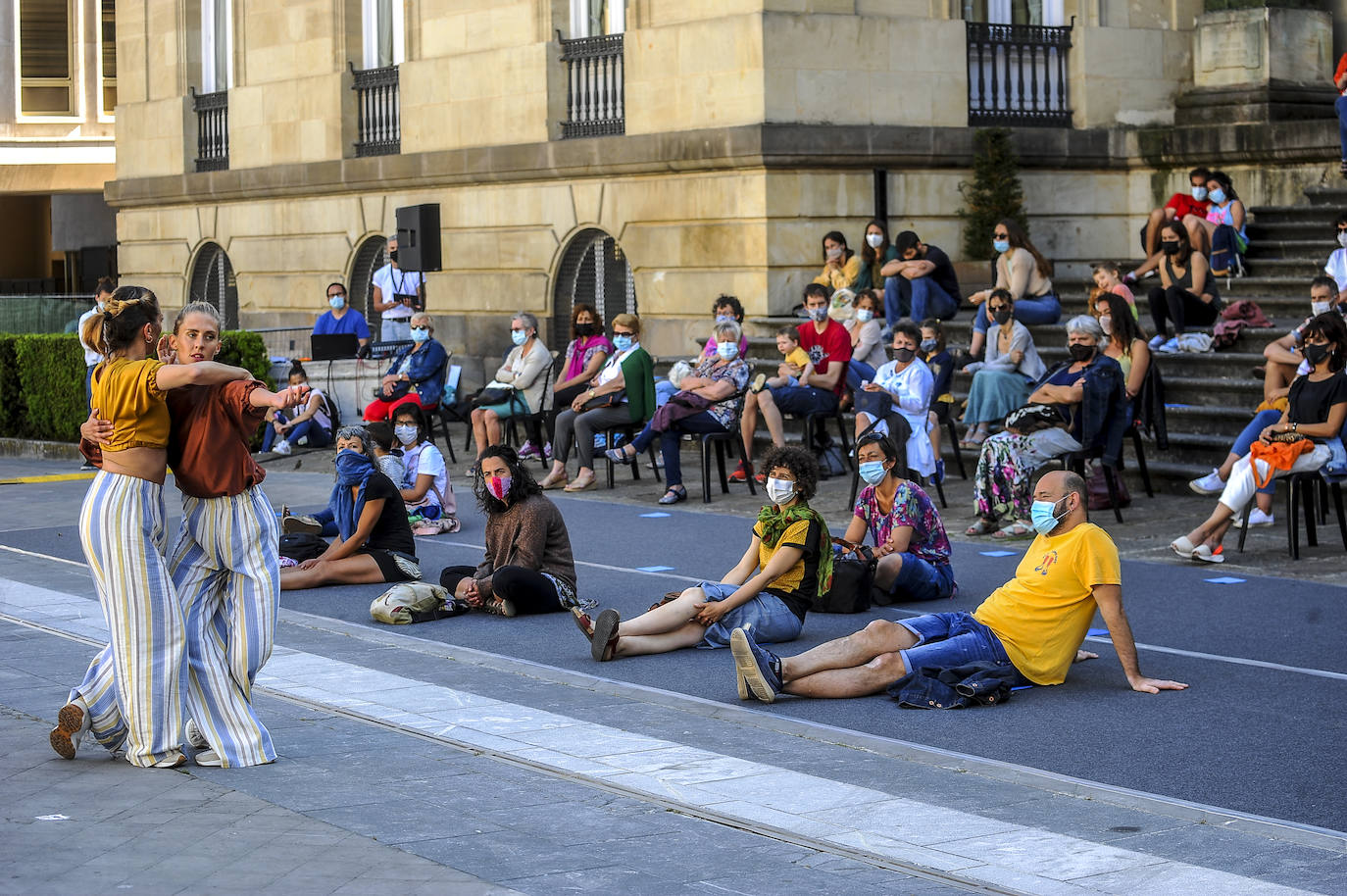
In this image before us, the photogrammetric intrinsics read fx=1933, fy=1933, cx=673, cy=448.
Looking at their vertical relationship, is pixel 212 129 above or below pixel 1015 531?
above

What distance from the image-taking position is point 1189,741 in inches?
315

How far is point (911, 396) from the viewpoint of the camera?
15.0m

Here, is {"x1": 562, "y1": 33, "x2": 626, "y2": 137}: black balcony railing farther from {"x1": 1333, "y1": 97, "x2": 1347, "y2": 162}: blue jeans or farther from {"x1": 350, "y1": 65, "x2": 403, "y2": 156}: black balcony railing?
{"x1": 1333, "y1": 97, "x2": 1347, "y2": 162}: blue jeans

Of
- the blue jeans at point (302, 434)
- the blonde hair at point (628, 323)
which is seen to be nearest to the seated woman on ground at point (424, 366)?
the blue jeans at point (302, 434)

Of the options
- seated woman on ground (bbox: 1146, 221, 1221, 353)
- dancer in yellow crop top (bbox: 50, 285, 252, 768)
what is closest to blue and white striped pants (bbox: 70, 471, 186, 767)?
dancer in yellow crop top (bbox: 50, 285, 252, 768)

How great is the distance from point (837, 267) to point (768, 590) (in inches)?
399

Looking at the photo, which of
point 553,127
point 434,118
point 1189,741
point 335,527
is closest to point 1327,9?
point 553,127

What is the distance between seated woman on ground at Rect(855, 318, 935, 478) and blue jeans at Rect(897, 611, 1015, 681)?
18.9 feet

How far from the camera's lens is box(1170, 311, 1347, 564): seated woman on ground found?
40.6 ft

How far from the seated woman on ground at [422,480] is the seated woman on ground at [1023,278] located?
593 cm

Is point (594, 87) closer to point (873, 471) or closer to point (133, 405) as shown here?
point (873, 471)

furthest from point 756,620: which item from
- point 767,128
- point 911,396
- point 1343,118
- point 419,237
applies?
point 419,237

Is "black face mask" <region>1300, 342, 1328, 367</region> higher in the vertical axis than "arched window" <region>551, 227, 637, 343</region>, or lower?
lower

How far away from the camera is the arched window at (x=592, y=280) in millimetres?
22953
